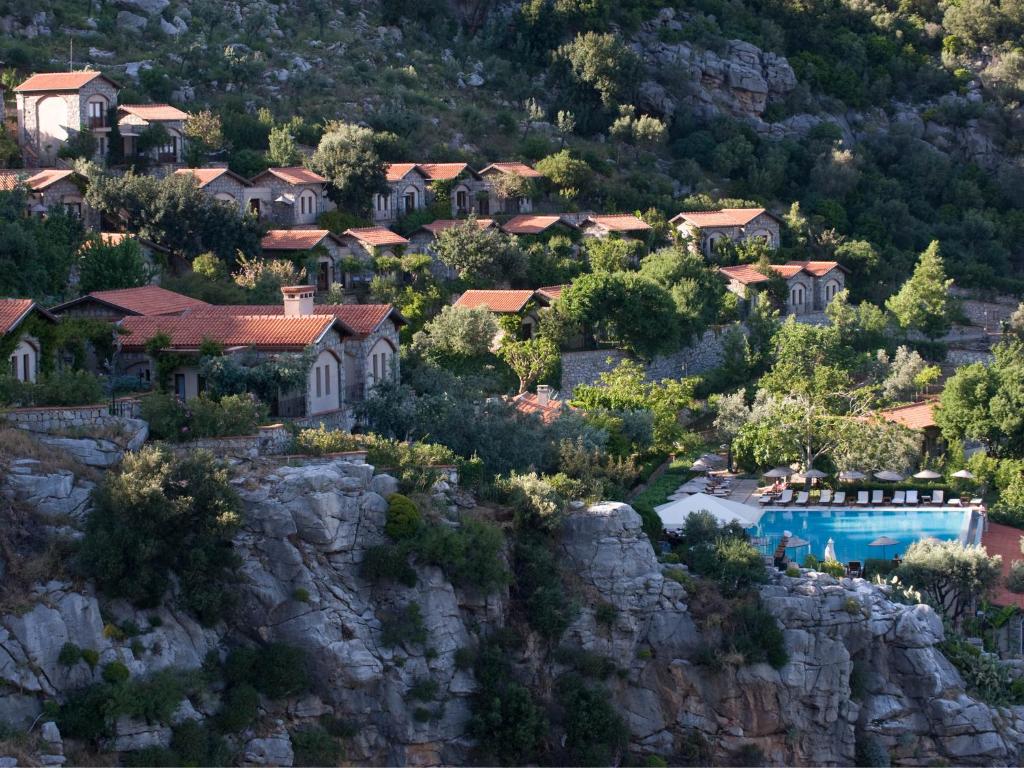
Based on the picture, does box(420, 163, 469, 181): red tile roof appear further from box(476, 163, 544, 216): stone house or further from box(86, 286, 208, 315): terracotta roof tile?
box(86, 286, 208, 315): terracotta roof tile

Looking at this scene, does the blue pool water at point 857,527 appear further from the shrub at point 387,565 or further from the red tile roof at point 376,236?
the red tile roof at point 376,236

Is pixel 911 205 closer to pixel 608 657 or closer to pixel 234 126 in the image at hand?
pixel 234 126

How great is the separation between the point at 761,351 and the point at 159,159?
81.7 ft

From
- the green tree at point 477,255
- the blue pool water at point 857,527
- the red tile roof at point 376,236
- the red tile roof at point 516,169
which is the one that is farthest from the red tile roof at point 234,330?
the red tile roof at point 516,169

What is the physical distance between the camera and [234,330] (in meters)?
44.7

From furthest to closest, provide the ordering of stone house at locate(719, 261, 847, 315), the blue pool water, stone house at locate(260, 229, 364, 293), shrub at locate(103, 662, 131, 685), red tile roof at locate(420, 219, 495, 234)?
stone house at locate(719, 261, 847, 315) < red tile roof at locate(420, 219, 495, 234) < stone house at locate(260, 229, 364, 293) < the blue pool water < shrub at locate(103, 662, 131, 685)

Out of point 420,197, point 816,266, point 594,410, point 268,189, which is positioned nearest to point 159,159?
point 268,189

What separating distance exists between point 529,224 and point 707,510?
27.8 metres

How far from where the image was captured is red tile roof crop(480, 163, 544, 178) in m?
76.8

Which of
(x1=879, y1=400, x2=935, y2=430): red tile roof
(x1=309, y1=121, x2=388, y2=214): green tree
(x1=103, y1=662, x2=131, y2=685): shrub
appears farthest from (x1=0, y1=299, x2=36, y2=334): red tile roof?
(x1=879, y1=400, x2=935, y2=430): red tile roof

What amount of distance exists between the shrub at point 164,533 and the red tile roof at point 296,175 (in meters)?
35.3

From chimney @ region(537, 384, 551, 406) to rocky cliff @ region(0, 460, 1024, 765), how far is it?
566 inches

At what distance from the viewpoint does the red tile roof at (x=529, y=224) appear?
236 feet

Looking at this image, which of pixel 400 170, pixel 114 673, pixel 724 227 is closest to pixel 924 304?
pixel 724 227
